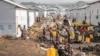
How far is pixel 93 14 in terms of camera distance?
50312 mm

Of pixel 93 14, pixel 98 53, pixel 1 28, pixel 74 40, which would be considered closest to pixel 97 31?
pixel 74 40

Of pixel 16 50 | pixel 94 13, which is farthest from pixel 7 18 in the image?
Answer: pixel 94 13

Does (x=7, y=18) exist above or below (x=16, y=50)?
above

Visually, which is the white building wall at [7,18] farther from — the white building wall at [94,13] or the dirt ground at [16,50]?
the white building wall at [94,13]

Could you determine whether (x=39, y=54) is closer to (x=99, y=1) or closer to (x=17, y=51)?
(x=17, y=51)

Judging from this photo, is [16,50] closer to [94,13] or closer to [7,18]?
[7,18]

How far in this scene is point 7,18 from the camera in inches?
1244

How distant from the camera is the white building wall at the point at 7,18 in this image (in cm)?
3147

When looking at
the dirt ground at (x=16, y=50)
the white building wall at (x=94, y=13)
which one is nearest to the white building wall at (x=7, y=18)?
the dirt ground at (x=16, y=50)

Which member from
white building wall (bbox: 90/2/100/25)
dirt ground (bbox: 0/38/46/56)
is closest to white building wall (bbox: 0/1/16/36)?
dirt ground (bbox: 0/38/46/56)

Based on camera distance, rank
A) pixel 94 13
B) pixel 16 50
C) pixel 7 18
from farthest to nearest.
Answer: pixel 94 13
pixel 7 18
pixel 16 50

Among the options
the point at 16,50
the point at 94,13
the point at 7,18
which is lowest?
the point at 16,50

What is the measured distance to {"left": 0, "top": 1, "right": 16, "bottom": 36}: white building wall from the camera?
1239 inches

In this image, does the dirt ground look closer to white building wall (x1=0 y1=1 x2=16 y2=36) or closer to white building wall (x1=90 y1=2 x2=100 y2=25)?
white building wall (x1=0 y1=1 x2=16 y2=36)
